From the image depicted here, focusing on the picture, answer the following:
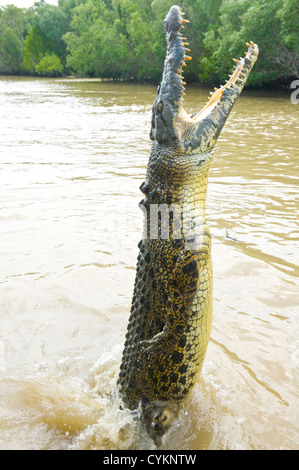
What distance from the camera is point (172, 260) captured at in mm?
2285

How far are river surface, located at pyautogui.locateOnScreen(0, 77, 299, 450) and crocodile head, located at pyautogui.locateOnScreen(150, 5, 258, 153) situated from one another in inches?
64.4

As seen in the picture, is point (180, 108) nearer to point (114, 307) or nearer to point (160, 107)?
point (160, 107)

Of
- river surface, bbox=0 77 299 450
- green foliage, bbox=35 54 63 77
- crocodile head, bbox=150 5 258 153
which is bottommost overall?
river surface, bbox=0 77 299 450

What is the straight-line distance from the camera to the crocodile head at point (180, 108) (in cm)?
238

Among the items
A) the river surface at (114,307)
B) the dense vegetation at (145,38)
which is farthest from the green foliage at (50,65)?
the river surface at (114,307)

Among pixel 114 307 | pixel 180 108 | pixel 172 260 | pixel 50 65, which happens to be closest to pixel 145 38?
pixel 50 65

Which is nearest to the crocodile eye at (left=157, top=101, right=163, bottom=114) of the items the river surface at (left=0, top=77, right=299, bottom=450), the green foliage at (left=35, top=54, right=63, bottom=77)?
the river surface at (left=0, top=77, right=299, bottom=450)

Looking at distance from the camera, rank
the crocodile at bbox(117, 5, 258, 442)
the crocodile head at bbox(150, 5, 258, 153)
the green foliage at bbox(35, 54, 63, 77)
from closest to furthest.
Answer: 1. the crocodile at bbox(117, 5, 258, 442)
2. the crocodile head at bbox(150, 5, 258, 153)
3. the green foliage at bbox(35, 54, 63, 77)

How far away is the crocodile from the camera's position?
2238 millimetres

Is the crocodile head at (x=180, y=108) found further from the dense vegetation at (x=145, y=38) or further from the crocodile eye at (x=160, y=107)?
the dense vegetation at (x=145, y=38)

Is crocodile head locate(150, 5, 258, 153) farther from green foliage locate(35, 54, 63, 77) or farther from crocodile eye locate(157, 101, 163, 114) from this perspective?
green foliage locate(35, 54, 63, 77)

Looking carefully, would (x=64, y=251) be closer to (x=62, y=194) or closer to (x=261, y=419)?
(x=62, y=194)
